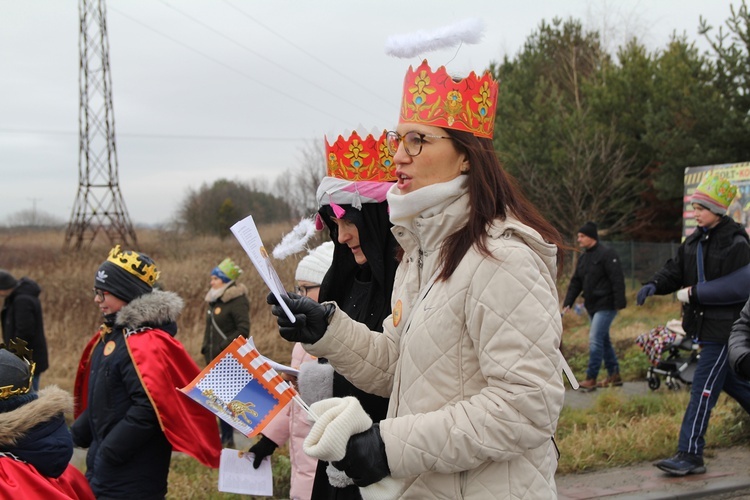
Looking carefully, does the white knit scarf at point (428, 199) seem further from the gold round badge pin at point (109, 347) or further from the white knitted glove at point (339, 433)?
the gold round badge pin at point (109, 347)

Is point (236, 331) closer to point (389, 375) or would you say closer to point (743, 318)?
point (743, 318)

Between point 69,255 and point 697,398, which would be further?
point 69,255

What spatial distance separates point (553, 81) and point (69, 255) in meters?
18.5

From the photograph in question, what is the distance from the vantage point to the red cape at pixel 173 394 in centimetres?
382

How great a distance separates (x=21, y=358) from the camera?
10.2 feet

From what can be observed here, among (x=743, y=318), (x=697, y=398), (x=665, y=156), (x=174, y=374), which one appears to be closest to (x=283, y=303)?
(x=174, y=374)

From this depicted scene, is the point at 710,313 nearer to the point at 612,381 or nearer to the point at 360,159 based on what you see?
the point at 360,159

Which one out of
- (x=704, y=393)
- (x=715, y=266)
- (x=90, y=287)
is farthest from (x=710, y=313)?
(x=90, y=287)

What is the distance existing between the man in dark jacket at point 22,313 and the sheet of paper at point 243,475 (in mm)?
5484

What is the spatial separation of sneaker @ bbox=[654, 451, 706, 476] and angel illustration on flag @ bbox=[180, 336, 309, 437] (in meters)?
4.16

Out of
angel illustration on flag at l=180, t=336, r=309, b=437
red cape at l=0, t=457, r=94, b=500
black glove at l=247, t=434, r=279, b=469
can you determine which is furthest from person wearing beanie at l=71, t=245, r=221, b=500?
angel illustration on flag at l=180, t=336, r=309, b=437

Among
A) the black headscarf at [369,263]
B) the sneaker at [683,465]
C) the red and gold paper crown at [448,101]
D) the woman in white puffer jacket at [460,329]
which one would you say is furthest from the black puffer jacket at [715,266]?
the red and gold paper crown at [448,101]

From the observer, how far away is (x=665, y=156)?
822 inches

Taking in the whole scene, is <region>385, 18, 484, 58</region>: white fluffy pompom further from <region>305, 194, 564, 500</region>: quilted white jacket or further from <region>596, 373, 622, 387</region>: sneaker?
<region>596, 373, 622, 387</region>: sneaker
